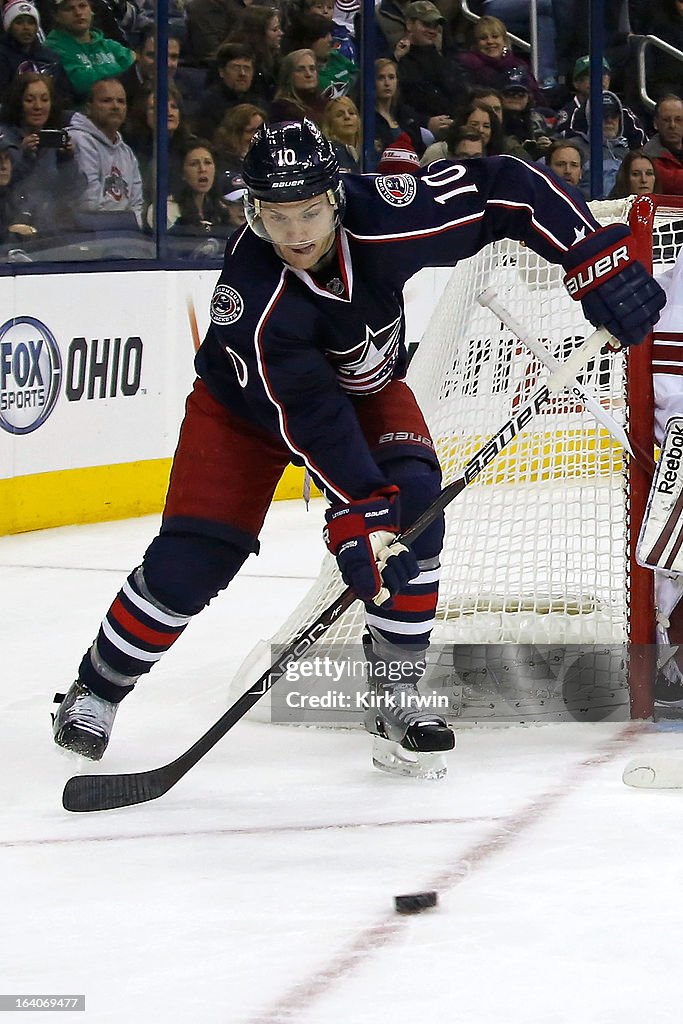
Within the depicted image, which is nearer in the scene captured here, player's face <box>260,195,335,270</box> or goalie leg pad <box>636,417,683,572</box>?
player's face <box>260,195,335,270</box>

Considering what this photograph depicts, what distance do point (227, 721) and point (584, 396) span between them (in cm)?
86

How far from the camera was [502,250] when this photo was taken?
312cm

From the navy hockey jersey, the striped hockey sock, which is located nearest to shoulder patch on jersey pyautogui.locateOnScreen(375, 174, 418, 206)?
the navy hockey jersey

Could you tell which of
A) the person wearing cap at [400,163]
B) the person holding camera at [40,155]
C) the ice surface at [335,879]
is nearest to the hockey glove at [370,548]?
the ice surface at [335,879]

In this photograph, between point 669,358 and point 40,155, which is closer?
point 669,358

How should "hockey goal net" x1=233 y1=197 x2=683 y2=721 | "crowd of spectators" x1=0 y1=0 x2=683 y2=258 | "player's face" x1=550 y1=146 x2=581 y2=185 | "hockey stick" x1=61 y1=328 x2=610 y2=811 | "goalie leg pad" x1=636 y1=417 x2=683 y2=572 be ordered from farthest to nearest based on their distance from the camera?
"player's face" x1=550 y1=146 x2=581 y2=185 → "crowd of spectators" x1=0 y1=0 x2=683 y2=258 → "hockey goal net" x1=233 y1=197 x2=683 y2=721 → "goalie leg pad" x1=636 y1=417 x2=683 y2=572 → "hockey stick" x1=61 y1=328 x2=610 y2=811

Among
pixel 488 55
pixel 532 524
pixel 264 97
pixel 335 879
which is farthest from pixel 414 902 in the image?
pixel 488 55

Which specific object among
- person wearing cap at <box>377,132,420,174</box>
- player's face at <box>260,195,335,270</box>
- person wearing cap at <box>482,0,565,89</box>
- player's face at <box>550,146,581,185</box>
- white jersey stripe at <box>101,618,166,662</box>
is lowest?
white jersey stripe at <box>101,618,166,662</box>

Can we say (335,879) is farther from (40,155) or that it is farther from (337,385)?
(40,155)

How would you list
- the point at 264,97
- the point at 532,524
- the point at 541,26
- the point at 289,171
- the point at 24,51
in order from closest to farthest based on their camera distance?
the point at 289,171, the point at 532,524, the point at 24,51, the point at 264,97, the point at 541,26

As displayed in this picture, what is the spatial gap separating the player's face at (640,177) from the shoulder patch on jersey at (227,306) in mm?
4484

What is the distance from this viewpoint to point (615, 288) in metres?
2.40

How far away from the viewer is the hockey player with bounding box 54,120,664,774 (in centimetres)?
230

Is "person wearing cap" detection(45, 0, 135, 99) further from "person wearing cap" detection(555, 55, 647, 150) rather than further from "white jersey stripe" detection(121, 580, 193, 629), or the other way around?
"white jersey stripe" detection(121, 580, 193, 629)
